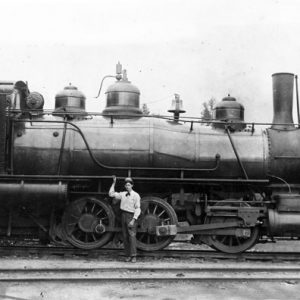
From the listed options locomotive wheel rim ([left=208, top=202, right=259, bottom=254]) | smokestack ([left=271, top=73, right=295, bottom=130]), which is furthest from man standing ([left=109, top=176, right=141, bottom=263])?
smokestack ([left=271, top=73, right=295, bottom=130])

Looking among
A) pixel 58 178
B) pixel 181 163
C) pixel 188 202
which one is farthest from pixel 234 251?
pixel 58 178

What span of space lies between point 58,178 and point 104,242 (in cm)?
159

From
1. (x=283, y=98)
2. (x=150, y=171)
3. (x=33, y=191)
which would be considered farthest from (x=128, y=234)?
(x=283, y=98)

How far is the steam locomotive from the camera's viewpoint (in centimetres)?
991

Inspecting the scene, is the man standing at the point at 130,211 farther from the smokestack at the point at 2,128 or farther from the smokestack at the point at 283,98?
the smokestack at the point at 283,98

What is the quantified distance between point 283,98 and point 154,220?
3703mm

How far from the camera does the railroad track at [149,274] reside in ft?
25.9

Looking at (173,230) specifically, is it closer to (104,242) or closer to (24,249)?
(104,242)

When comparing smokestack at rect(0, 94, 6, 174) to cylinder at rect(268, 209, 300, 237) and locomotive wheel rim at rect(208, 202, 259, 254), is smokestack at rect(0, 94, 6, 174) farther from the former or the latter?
cylinder at rect(268, 209, 300, 237)

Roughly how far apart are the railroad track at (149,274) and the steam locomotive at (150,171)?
131 cm

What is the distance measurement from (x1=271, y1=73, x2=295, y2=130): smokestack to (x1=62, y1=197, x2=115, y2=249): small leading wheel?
12.9 ft

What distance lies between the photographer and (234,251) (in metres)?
10.3

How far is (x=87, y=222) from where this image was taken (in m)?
10.0

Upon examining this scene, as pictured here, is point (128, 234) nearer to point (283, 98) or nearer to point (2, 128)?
point (2, 128)
